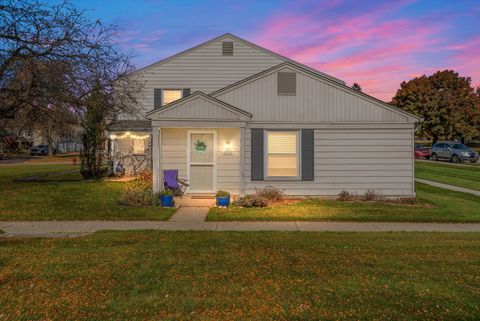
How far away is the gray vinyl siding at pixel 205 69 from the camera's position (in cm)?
1933

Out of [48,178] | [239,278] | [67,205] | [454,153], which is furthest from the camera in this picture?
[454,153]

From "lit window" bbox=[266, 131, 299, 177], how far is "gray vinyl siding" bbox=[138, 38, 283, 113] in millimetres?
7310

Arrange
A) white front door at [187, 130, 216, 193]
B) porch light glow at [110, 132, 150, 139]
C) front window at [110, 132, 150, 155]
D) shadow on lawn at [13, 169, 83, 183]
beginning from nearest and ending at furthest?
1. white front door at [187, 130, 216, 193]
2. shadow on lawn at [13, 169, 83, 183]
3. porch light glow at [110, 132, 150, 139]
4. front window at [110, 132, 150, 155]

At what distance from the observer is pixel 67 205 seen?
36.7 feet

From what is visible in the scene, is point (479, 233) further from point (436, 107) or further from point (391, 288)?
point (436, 107)

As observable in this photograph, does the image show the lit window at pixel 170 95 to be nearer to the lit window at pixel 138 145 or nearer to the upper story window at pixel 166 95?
the upper story window at pixel 166 95

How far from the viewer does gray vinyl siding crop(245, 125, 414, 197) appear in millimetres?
12906

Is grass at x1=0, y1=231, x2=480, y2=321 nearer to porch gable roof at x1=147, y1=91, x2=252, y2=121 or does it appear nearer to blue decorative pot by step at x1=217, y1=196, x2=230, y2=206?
blue decorative pot by step at x1=217, y1=196, x2=230, y2=206

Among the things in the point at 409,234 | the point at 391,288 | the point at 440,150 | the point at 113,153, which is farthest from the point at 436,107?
the point at 391,288

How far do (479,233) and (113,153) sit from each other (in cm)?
1691

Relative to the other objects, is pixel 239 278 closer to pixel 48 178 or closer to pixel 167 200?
pixel 167 200

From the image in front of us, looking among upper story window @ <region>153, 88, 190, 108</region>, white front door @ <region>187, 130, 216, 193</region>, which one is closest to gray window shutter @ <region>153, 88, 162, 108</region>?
upper story window @ <region>153, 88, 190, 108</region>

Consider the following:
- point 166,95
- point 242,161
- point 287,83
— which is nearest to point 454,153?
point 166,95

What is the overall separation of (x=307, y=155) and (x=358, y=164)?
1.80m
